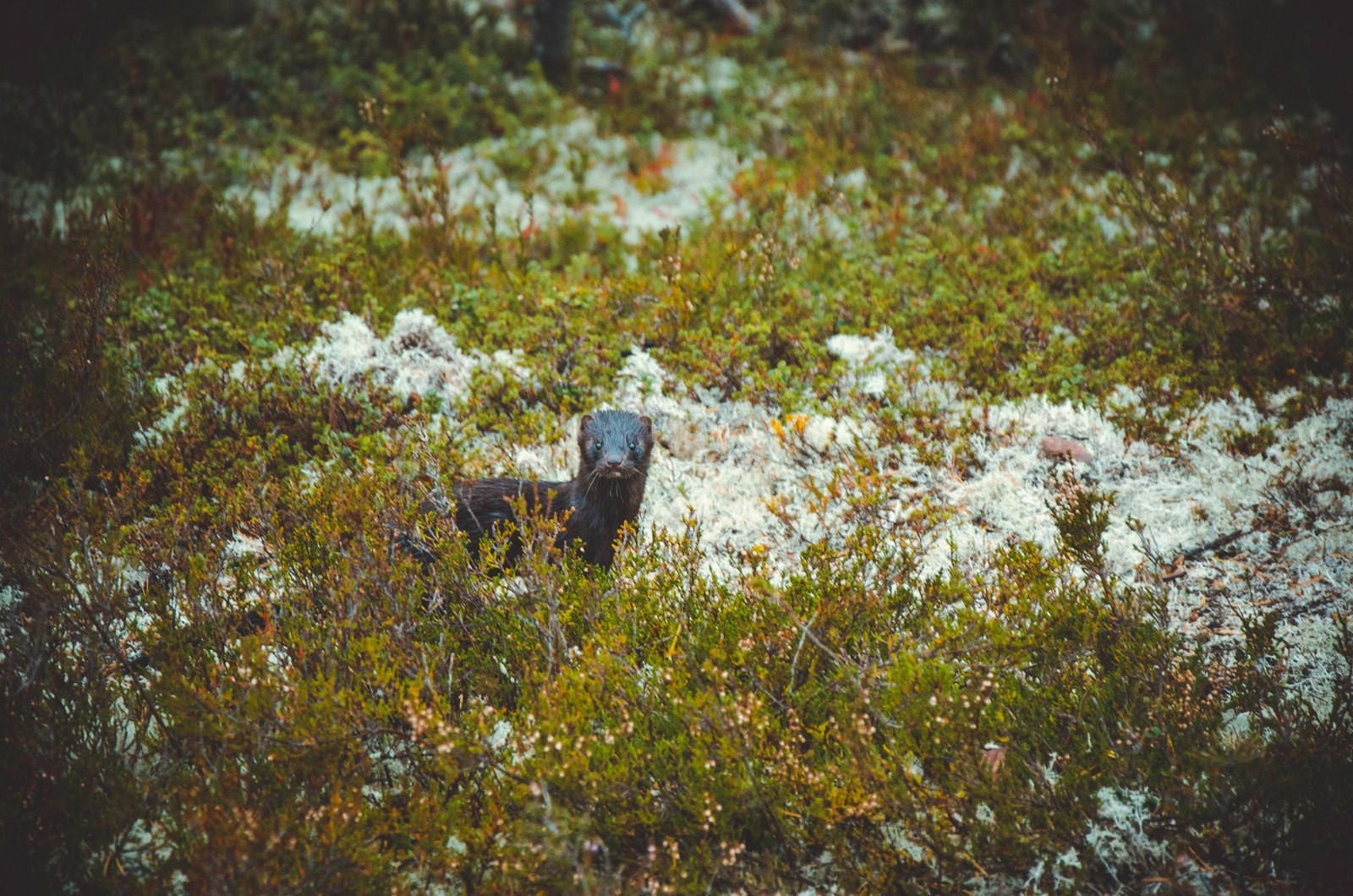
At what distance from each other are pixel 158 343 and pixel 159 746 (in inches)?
158

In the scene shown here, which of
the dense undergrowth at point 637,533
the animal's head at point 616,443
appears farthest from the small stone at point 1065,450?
the animal's head at point 616,443

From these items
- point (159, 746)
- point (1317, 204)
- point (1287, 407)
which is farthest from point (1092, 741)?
point (1317, 204)

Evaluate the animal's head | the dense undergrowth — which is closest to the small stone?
the dense undergrowth

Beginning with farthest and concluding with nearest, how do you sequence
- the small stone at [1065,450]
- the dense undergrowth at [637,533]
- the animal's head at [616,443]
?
the small stone at [1065,450]
the animal's head at [616,443]
the dense undergrowth at [637,533]

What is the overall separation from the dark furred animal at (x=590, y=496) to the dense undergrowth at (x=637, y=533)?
27 cm

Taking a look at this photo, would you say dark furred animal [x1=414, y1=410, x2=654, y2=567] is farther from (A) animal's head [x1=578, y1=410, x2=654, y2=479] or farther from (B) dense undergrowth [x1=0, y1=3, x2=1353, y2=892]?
(B) dense undergrowth [x1=0, y1=3, x2=1353, y2=892]

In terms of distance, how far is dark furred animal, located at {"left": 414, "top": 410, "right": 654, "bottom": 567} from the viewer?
5.10 metres

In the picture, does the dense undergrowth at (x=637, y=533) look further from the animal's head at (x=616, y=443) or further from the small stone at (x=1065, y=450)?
the animal's head at (x=616, y=443)

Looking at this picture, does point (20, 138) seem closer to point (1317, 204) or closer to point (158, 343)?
point (158, 343)

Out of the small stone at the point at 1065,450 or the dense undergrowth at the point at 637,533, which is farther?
the small stone at the point at 1065,450

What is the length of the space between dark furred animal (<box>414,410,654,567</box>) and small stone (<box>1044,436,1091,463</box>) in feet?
9.36

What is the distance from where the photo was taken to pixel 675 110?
10.5 meters

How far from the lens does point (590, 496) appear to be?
204 inches

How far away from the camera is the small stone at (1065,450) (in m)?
5.92
